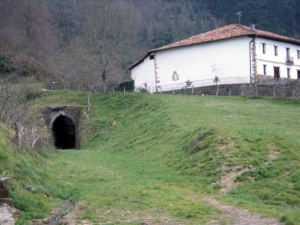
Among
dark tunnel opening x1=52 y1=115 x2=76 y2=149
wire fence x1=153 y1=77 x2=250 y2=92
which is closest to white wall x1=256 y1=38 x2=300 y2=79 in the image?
wire fence x1=153 y1=77 x2=250 y2=92

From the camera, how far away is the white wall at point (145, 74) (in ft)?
179

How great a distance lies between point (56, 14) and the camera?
89938 millimetres

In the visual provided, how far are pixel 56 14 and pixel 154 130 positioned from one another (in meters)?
62.3

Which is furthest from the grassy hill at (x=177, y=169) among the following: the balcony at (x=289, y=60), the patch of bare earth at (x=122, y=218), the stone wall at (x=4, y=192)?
the balcony at (x=289, y=60)

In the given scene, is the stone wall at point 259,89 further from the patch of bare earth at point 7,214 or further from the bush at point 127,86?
the patch of bare earth at point 7,214

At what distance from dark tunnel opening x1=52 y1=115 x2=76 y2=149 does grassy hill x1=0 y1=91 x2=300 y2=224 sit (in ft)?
29.3

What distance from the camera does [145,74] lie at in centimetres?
5556

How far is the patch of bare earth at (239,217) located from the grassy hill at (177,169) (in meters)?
0.29

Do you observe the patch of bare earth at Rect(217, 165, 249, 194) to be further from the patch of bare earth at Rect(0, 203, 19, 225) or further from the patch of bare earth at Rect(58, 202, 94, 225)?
the patch of bare earth at Rect(0, 203, 19, 225)

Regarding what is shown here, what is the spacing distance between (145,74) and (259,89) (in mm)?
14539

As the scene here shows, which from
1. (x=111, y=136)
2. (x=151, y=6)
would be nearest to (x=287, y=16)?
(x=151, y=6)

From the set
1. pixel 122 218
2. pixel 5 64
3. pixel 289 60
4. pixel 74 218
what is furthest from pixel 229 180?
pixel 5 64

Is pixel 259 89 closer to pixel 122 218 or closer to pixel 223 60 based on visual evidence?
pixel 223 60

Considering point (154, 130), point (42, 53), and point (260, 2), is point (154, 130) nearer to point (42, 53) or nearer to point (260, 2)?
point (42, 53)
